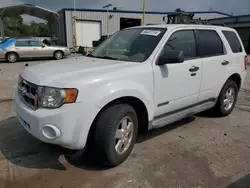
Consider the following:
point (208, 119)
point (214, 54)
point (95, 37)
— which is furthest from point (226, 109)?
point (95, 37)

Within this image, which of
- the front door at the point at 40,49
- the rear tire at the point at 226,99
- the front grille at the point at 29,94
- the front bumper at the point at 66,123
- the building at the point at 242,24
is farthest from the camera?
the building at the point at 242,24

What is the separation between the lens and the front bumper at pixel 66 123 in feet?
7.71

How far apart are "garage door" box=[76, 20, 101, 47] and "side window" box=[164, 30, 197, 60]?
887 inches

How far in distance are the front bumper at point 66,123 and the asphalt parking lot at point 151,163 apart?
560mm

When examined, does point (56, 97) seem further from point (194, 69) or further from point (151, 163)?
point (194, 69)

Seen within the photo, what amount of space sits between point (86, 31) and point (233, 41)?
22.3m

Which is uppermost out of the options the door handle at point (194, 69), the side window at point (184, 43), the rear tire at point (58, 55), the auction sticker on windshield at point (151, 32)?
the auction sticker on windshield at point (151, 32)

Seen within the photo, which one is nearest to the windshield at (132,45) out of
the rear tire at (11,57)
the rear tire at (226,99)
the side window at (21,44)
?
the rear tire at (226,99)

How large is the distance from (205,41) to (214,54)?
320 mm

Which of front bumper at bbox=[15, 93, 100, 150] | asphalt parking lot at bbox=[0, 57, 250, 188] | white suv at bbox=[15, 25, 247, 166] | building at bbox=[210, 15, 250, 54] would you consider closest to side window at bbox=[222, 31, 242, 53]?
white suv at bbox=[15, 25, 247, 166]

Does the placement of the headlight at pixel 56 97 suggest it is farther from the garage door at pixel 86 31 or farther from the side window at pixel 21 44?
the garage door at pixel 86 31

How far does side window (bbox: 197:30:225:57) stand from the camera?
390 cm

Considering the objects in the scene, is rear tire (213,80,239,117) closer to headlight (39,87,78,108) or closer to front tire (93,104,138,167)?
front tire (93,104,138,167)

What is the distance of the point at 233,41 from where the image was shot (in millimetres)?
4641
